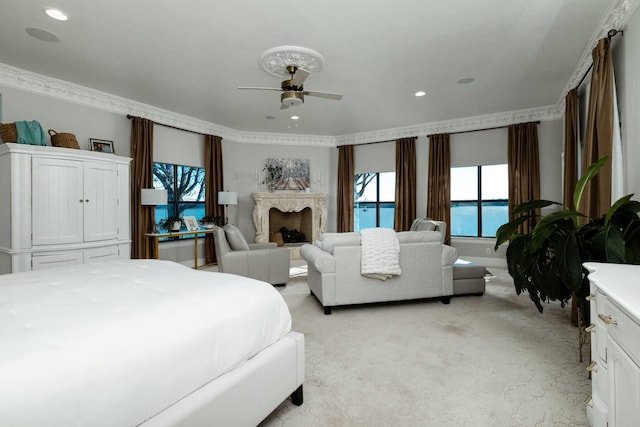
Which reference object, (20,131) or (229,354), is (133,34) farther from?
(229,354)

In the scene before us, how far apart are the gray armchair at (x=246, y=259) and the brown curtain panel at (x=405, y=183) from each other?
3125 millimetres

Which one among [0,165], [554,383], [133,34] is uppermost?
[133,34]

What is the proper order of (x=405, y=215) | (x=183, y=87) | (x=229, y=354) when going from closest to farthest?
(x=229, y=354), (x=183, y=87), (x=405, y=215)

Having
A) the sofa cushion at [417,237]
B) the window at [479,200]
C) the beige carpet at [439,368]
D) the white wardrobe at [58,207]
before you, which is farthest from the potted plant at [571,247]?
the white wardrobe at [58,207]

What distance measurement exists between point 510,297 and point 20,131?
5.85m

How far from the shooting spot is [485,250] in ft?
20.1

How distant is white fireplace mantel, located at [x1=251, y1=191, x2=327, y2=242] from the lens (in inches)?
273

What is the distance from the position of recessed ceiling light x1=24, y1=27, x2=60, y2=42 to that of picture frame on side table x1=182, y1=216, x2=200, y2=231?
3.12 m

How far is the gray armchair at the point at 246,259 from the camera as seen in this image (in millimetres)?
4184

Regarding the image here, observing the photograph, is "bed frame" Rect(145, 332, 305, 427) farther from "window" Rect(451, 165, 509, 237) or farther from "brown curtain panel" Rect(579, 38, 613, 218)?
"window" Rect(451, 165, 509, 237)

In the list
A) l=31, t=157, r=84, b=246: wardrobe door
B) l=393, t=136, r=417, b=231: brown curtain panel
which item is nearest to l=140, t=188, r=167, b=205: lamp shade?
l=31, t=157, r=84, b=246: wardrobe door

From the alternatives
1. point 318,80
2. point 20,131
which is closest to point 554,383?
point 318,80

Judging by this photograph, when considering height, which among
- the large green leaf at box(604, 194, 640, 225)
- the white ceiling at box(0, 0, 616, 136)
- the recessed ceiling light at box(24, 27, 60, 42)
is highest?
the white ceiling at box(0, 0, 616, 136)

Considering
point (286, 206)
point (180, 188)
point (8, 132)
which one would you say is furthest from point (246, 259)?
point (286, 206)
